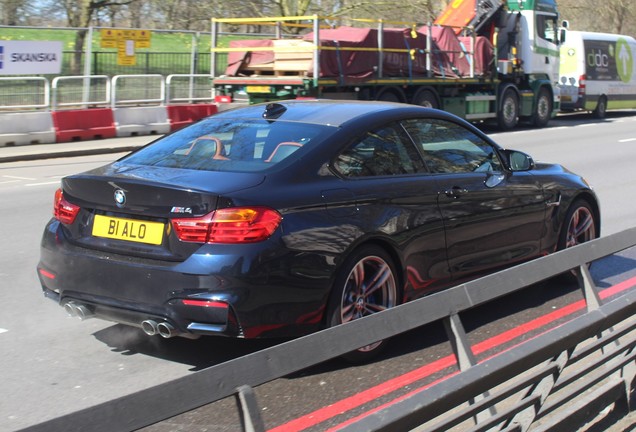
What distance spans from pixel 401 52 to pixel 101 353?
54.2 feet

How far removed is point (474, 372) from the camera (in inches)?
125

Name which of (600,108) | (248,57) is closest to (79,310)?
(248,57)

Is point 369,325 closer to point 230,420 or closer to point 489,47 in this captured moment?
point 230,420

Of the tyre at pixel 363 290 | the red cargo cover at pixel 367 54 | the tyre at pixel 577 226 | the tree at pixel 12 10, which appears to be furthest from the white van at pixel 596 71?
the tyre at pixel 363 290

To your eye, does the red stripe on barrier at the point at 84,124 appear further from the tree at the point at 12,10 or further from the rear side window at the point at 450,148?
the rear side window at the point at 450,148

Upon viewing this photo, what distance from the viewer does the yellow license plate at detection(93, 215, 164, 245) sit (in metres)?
4.82

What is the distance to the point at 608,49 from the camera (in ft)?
98.8

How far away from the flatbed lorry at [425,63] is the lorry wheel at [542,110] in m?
0.03

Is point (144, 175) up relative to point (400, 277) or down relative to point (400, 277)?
up

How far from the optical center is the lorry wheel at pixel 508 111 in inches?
984

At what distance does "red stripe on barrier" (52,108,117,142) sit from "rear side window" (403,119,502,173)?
13612 millimetres

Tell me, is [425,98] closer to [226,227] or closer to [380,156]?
[380,156]

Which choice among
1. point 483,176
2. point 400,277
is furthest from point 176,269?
point 483,176

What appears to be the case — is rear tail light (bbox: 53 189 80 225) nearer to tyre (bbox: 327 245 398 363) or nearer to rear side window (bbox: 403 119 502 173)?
tyre (bbox: 327 245 398 363)
